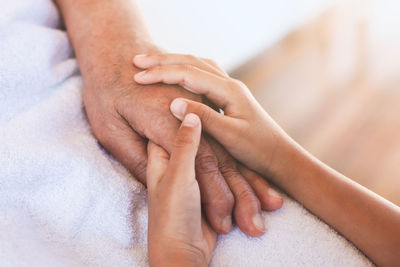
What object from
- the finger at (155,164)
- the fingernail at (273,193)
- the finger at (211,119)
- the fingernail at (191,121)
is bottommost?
the fingernail at (273,193)

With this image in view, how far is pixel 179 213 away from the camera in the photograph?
1.98 feet

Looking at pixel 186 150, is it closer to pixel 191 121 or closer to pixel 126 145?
pixel 191 121

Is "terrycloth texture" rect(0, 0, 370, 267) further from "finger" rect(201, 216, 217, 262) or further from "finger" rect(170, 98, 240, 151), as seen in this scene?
"finger" rect(170, 98, 240, 151)

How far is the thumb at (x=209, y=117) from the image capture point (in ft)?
2.43

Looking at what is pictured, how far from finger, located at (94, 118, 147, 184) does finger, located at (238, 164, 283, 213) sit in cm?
23

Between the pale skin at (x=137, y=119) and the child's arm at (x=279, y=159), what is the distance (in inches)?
1.3

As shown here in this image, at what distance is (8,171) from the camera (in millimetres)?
656

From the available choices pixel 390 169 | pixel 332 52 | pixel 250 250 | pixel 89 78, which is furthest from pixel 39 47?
pixel 332 52

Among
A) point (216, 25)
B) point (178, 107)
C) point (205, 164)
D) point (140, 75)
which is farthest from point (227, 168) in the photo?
point (216, 25)

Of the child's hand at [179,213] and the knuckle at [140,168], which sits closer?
the child's hand at [179,213]

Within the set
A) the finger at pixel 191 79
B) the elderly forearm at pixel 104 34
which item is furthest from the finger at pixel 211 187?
the elderly forearm at pixel 104 34

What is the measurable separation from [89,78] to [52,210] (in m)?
0.33

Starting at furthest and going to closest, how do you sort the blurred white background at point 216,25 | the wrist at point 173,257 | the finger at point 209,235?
the blurred white background at point 216,25 < the finger at point 209,235 < the wrist at point 173,257

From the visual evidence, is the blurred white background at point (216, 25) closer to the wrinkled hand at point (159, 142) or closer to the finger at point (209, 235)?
the wrinkled hand at point (159, 142)
